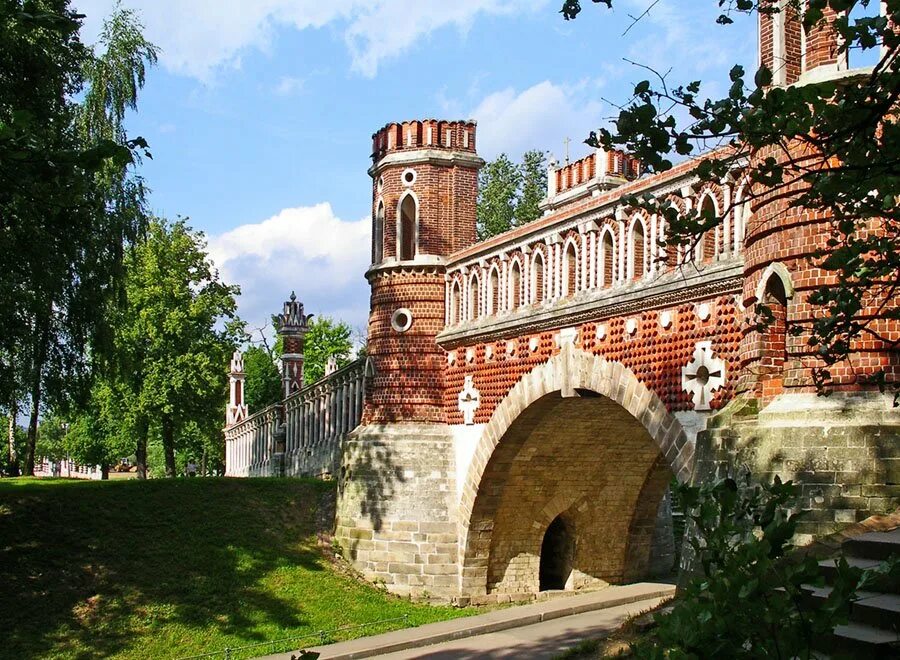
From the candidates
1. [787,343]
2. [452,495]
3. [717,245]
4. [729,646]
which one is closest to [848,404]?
[787,343]

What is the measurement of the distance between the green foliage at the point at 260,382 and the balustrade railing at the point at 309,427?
21.3 m

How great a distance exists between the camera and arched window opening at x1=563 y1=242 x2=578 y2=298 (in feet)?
51.3

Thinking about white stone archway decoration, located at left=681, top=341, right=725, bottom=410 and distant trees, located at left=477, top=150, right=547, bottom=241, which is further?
distant trees, located at left=477, top=150, right=547, bottom=241

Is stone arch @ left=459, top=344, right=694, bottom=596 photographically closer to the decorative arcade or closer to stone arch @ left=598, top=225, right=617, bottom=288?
the decorative arcade

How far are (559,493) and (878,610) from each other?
13116 mm

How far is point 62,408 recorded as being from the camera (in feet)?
55.5

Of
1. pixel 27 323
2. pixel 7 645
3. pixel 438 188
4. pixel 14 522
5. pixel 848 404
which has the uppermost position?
pixel 438 188

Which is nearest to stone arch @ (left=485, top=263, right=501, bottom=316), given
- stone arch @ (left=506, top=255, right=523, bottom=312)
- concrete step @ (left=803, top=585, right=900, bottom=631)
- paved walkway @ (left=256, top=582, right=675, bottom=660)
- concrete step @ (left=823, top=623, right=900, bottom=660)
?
stone arch @ (left=506, top=255, right=523, bottom=312)

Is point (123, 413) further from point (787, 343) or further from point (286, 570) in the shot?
point (787, 343)

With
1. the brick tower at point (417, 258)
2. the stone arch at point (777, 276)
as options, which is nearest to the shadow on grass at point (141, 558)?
the brick tower at point (417, 258)

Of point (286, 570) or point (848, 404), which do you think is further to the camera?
point (286, 570)

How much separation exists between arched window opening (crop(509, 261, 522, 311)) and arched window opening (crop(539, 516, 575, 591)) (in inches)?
182

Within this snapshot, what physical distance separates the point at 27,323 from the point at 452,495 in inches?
283

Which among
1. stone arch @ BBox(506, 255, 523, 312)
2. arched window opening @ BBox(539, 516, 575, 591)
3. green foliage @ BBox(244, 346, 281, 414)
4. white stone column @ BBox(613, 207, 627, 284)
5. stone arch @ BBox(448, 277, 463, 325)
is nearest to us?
white stone column @ BBox(613, 207, 627, 284)
